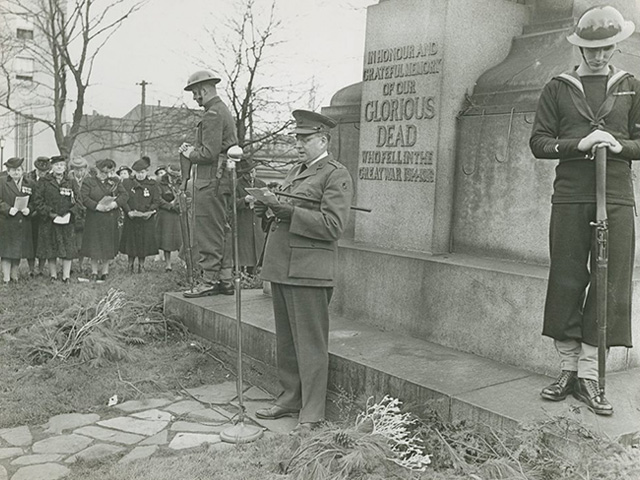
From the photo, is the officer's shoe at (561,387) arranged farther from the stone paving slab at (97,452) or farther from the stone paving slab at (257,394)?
the stone paving slab at (97,452)

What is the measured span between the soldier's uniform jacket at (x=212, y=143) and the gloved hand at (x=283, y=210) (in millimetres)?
2735

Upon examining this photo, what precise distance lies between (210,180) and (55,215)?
14.2ft

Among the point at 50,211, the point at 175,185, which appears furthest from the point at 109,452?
the point at 175,185

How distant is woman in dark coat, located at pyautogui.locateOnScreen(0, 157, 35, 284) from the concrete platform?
5.27 m

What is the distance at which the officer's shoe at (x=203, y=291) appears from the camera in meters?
7.16

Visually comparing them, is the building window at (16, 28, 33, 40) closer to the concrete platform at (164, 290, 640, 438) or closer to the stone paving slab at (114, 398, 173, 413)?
the concrete platform at (164, 290, 640, 438)

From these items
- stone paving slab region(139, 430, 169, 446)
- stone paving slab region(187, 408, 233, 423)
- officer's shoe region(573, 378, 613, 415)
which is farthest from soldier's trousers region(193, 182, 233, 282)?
officer's shoe region(573, 378, 613, 415)

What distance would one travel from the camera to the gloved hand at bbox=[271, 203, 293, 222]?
4.46 meters

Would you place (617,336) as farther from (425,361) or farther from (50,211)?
(50,211)

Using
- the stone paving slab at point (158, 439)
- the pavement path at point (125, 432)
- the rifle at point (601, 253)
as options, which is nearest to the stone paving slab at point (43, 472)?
the pavement path at point (125, 432)

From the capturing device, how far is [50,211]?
1052 cm

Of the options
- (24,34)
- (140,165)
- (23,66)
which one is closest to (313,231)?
(140,165)

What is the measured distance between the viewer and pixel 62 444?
4.58 m

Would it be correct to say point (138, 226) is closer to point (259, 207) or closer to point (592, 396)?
point (259, 207)
